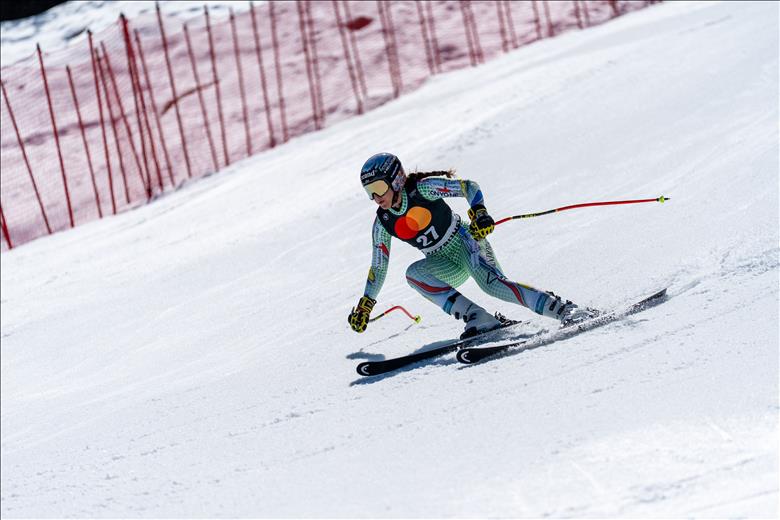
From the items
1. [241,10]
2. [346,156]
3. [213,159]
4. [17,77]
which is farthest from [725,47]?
[17,77]

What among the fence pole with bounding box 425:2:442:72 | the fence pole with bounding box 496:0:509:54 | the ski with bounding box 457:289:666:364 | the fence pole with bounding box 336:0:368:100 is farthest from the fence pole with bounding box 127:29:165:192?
the ski with bounding box 457:289:666:364

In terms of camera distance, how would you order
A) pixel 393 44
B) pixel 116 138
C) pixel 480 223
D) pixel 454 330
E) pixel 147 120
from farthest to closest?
pixel 393 44 < pixel 147 120 < pixel 116 138 < pixel 454 330 < pixel 480 223

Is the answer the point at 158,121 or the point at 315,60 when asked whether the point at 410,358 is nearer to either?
the point at 158,121

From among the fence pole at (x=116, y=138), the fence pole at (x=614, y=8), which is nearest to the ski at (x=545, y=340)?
the fence pole at (x=116, y=138)

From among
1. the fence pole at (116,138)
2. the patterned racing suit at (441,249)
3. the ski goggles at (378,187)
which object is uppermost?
the ski goggles at (378,187)

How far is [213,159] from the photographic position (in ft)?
50.4

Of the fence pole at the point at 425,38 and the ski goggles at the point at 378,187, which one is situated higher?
the ski goggles at the point at 378,187

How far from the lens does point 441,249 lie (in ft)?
18.5

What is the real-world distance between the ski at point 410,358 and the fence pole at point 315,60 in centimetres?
1001

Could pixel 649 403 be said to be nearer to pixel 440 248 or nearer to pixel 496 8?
pixel 440 248

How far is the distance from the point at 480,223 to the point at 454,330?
120cm

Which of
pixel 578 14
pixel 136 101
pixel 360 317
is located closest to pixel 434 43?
pixel 578 14

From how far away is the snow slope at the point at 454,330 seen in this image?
12.6 feet

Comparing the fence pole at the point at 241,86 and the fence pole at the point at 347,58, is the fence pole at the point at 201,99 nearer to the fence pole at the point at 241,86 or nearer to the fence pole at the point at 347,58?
the fence pole at the point at 241,86
